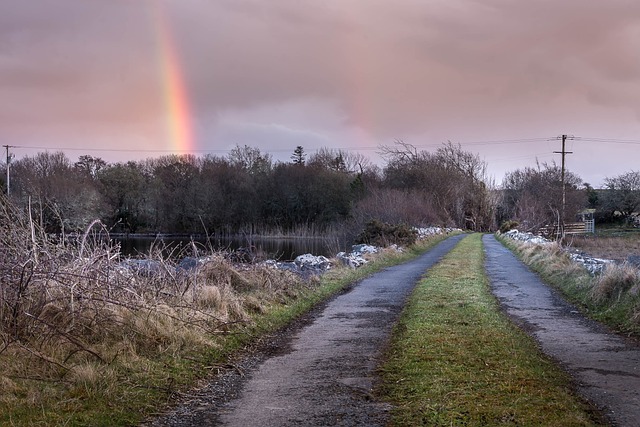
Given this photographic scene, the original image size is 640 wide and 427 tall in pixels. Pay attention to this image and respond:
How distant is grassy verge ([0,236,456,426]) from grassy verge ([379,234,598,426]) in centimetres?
233

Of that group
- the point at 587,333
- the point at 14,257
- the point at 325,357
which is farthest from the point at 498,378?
the point at 14,257

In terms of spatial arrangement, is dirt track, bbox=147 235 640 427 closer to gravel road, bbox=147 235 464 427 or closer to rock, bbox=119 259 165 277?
gravel road, bbox=147 235 464 427

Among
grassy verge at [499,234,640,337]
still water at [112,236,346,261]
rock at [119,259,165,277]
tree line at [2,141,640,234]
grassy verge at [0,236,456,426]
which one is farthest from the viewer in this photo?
tree line at [2,141,640,234]

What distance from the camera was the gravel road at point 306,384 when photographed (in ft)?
17.8

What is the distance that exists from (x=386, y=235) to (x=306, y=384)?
2773 centimetres

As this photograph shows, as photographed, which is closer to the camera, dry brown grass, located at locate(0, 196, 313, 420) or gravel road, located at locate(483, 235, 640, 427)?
gravel road, located at locate(483, 235, 640, 427)

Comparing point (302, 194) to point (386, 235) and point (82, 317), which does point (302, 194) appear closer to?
point (386, 235)

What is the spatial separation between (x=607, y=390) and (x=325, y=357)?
3.42 m

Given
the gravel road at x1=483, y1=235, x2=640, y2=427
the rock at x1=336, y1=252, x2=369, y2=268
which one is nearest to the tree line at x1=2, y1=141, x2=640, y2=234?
the rock at x1=336, y1=252, x2=369, y2=268

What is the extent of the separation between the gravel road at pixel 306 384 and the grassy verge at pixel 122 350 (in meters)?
0.40

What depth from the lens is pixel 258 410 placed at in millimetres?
5660

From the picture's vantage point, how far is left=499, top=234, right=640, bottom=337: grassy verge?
1047 centimetres

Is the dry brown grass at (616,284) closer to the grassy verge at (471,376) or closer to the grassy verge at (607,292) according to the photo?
the grassy verge at (607,292)

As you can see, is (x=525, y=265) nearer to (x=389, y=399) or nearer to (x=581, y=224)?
(x=389, y=399)
